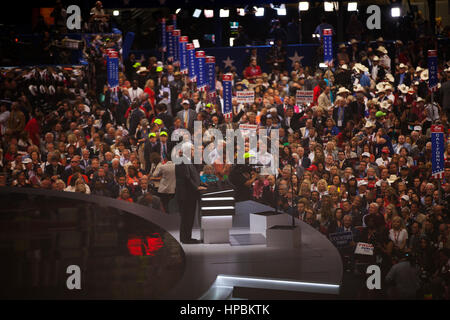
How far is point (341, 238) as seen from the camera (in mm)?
9820

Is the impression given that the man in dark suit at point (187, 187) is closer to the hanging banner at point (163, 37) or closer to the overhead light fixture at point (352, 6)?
the hanging banner at point (163, 37)

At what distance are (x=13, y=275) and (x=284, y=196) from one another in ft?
15.1

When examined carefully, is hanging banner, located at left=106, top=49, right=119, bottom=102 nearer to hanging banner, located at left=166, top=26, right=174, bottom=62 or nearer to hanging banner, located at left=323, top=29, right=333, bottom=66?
hanging banner, located at left=166, top=26, right=174, bottom=62

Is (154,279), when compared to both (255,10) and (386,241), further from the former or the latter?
(255,10)

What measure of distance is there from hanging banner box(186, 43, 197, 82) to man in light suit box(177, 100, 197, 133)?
2.39 metres

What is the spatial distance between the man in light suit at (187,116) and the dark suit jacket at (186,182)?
14.9 ft

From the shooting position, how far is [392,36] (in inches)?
742

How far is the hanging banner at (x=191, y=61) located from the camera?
16.2 m

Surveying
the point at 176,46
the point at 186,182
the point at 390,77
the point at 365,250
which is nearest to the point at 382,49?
the point at 390,77

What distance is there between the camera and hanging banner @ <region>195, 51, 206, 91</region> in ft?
52.4

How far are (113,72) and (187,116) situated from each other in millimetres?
2274

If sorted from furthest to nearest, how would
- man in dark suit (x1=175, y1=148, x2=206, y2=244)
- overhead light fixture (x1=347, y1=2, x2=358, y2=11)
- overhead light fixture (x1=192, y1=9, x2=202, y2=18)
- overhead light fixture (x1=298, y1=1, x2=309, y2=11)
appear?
overhead light fixture (x1=192, y1=9, x2=202, y2=18), overhead light fixture (x1=298, y1=1, x2=309, y2=11), overhead light fixture (x1=347, y1=2, x2=358, y2=11), man in dark suit (x1=175, y1=148, x2=206, y2=244)

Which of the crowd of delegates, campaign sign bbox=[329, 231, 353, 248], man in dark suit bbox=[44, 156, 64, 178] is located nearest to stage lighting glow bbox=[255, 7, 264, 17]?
the crowd of delegates
